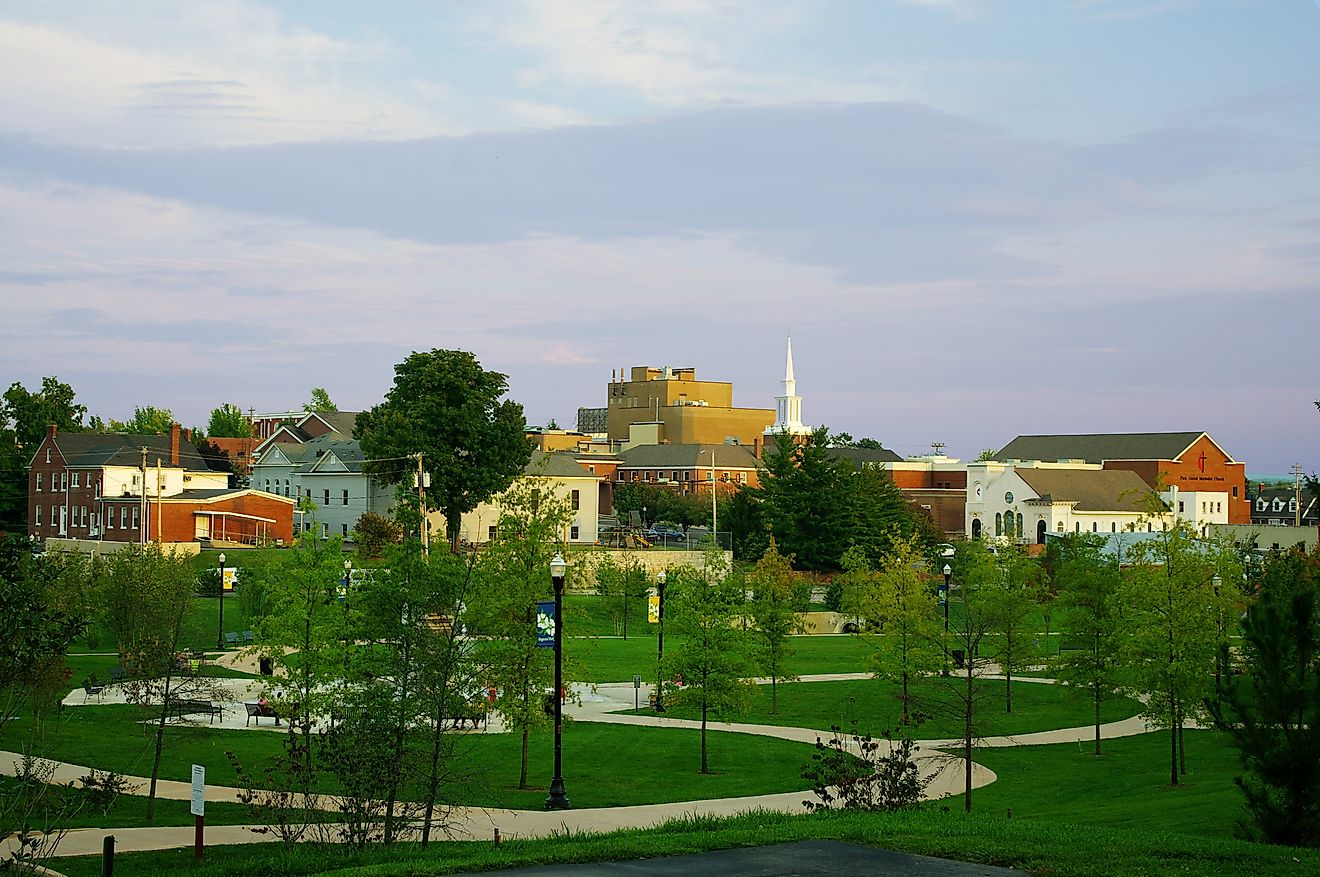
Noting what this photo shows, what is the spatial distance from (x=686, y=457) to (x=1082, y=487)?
136 ft

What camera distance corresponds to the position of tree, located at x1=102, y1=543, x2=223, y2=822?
100 ft

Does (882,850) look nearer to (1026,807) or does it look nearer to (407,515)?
(1026,807)

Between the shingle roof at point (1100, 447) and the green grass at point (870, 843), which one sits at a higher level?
the shingle roof at point (1100, 447)

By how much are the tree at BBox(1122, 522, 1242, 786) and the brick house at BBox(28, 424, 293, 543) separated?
6385cm

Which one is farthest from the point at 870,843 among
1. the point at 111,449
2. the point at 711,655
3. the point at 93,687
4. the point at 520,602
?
the point at 111,449

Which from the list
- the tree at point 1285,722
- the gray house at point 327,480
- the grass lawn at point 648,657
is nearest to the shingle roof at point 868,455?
the gray house at point 327,480

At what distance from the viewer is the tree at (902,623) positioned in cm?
3953

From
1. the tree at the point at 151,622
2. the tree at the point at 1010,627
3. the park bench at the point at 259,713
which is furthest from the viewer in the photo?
the tree at the point at 1010,627

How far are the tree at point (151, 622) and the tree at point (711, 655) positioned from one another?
12022 mm

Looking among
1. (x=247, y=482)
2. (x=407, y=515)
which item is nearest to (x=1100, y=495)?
(x=247, y=482)

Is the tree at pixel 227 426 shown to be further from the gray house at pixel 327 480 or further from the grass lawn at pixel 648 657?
the grass lawn at pixel 648 657

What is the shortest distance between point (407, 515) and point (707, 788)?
9021 mm

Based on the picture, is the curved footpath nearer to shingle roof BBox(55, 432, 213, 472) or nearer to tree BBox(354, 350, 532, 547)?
tree BBox(354, 350, 532, 547)

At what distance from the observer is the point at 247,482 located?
113m
